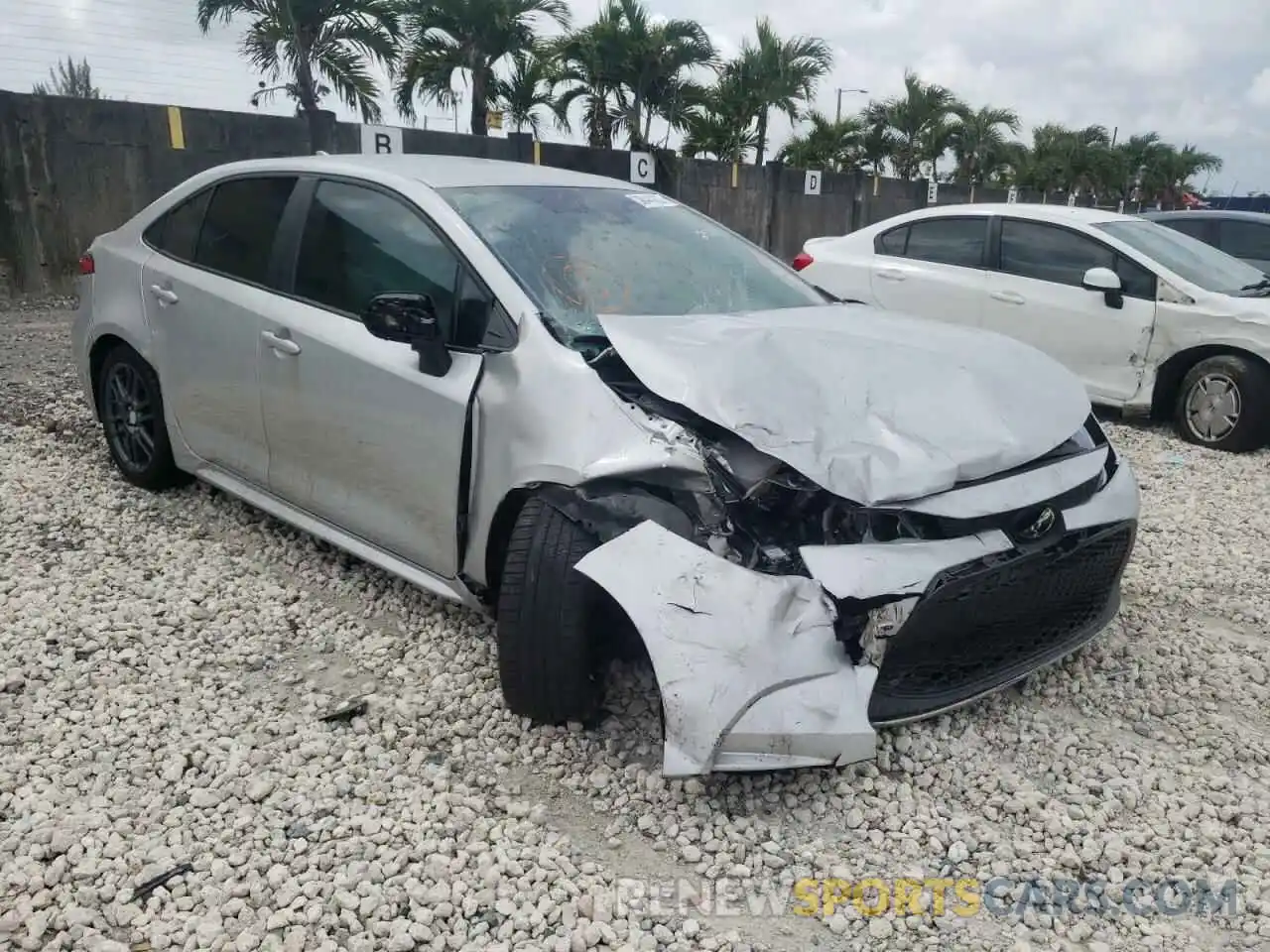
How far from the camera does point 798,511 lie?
2.58 m

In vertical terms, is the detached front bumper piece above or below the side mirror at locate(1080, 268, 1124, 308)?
below

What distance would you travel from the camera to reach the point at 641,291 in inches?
130

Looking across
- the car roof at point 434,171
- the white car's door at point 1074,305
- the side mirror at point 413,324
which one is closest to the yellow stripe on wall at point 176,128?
the car roof at point 434,171

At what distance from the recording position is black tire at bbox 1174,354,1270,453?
6.19 metres

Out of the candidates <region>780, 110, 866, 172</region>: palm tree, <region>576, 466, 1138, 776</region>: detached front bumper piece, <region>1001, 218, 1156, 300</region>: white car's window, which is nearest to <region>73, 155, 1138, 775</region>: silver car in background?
<region>576, 466, 1138, 776</region>: detached front bumper piece

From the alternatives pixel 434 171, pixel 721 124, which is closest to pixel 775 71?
pixel 721 124

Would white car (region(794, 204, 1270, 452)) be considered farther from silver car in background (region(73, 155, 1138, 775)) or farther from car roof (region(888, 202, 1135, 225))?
silver car in background (region(73, 155, 1138, 775))

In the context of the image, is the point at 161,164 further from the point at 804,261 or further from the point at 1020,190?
the point at 1020,190

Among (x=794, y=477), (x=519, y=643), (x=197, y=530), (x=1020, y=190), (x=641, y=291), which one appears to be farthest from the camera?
(x=1020, y=190)

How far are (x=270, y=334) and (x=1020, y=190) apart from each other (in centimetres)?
3421

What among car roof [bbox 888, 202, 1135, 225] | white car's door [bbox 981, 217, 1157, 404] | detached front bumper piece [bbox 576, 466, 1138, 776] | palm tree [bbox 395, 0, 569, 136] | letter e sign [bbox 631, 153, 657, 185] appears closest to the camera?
detached front bumper piece [bbox 576, 466, 1138, 776]

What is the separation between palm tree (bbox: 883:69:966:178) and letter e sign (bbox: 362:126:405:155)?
20.4m

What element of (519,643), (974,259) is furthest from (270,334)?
(974,259)

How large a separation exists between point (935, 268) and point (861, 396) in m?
5.18
